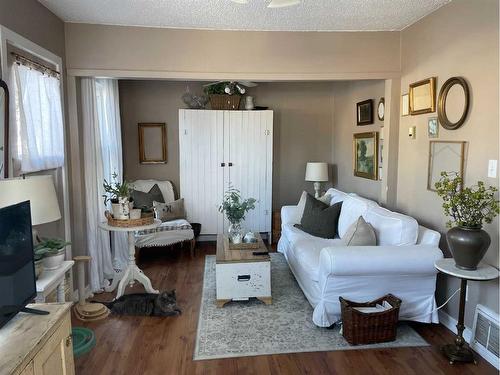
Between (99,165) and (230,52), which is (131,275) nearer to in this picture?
(99,165)

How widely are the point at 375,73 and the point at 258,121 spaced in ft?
5.83

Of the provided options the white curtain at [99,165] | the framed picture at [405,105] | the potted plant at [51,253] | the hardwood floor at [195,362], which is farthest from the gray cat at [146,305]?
the framed picture at [405,105]

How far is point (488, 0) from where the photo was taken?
2492 millimetres

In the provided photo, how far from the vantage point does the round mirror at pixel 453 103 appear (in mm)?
2721

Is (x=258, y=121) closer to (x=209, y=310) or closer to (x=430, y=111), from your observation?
(x=430, y=111)

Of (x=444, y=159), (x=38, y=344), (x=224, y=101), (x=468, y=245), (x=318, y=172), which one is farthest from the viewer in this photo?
(x=318, y=172)

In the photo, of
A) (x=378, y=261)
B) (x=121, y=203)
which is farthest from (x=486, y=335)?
(x=121, y=203)

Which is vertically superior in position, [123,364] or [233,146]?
[233,146]

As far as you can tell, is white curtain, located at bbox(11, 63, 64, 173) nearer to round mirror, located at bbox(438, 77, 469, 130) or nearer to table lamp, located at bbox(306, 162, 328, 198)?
round mirror, located at bbox(438, 77, 469, 130)

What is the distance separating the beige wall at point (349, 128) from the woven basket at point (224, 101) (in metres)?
1.46

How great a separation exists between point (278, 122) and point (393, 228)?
9.80 ft

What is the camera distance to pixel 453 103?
2.86 meters

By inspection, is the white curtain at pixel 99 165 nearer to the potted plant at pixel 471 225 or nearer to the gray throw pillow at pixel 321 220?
the gray throw pillow at pixel 321 220

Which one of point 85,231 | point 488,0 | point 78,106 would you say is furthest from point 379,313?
point 78,106
